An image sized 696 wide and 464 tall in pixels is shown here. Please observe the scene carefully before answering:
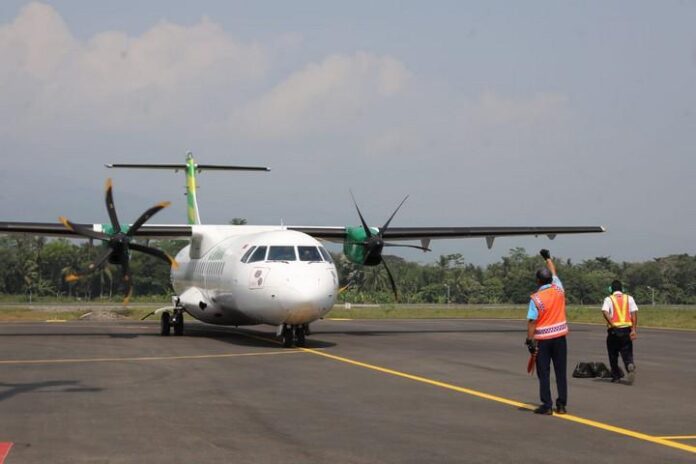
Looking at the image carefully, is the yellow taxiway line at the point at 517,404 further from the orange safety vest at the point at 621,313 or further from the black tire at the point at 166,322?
the black tire at the point at 166,322

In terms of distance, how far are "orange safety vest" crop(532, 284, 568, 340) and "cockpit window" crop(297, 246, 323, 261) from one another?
1032 centimetres

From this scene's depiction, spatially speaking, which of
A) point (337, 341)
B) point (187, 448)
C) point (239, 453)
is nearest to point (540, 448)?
point (239, 453)

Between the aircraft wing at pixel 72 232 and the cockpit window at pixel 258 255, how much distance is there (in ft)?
22.0

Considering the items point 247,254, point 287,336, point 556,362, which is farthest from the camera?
point 247,254

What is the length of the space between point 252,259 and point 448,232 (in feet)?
34.7

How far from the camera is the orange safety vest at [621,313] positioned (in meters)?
13.9

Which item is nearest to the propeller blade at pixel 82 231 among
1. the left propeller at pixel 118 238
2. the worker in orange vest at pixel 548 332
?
the left propeller at pixel 118 238

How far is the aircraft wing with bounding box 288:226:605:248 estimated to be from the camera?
28858mm

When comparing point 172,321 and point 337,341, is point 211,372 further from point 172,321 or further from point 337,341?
point 172,321

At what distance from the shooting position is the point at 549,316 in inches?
410

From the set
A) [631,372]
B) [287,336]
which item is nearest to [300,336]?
[287,336]

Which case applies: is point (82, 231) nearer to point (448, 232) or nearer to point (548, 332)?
point (448, 232)

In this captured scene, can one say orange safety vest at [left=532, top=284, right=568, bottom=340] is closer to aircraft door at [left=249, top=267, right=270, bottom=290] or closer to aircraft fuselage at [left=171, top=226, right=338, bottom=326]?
aircraft fuselage at [left=171, top=226, right=338, bottom=326]

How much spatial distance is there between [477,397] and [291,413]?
303 centimetres
